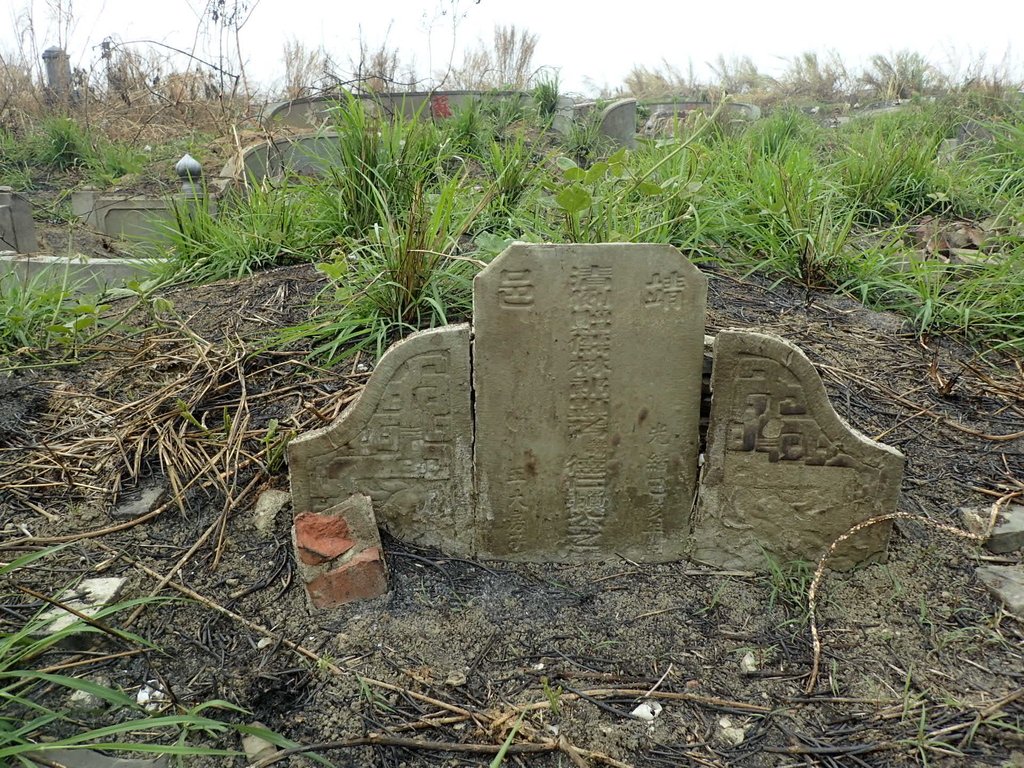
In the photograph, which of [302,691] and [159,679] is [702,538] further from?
[159,679]

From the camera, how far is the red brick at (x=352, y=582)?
1996mm

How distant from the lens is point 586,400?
2.07m

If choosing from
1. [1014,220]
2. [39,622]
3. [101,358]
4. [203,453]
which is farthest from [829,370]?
[101,358]

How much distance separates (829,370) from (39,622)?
2.49 m

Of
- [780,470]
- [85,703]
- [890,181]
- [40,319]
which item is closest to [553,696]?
[780,470]

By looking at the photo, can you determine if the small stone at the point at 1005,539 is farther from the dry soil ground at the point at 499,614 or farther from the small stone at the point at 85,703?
the small stone at the point at 85,703

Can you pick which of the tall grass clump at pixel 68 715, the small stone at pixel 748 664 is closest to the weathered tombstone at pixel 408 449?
the tall grass clump at pixel 68 715

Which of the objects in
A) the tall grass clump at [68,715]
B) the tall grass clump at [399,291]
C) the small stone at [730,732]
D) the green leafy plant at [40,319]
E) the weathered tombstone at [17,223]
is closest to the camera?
the tall grass clump at [68,715]

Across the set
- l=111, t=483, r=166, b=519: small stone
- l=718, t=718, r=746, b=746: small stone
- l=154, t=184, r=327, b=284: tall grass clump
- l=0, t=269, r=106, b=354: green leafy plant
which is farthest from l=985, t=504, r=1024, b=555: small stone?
l=0, t=269, r=106, b=354: green leafy plant

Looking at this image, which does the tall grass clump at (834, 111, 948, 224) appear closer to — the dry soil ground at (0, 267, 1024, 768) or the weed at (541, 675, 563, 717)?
the dry soil ground at (0, 267, 1024, 768)

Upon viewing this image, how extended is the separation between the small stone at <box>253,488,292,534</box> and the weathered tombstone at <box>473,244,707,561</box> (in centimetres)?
59

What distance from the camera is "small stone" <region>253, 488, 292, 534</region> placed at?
7.44ft

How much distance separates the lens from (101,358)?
3.11 metres

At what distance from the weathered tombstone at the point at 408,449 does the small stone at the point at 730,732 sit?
0.81m
